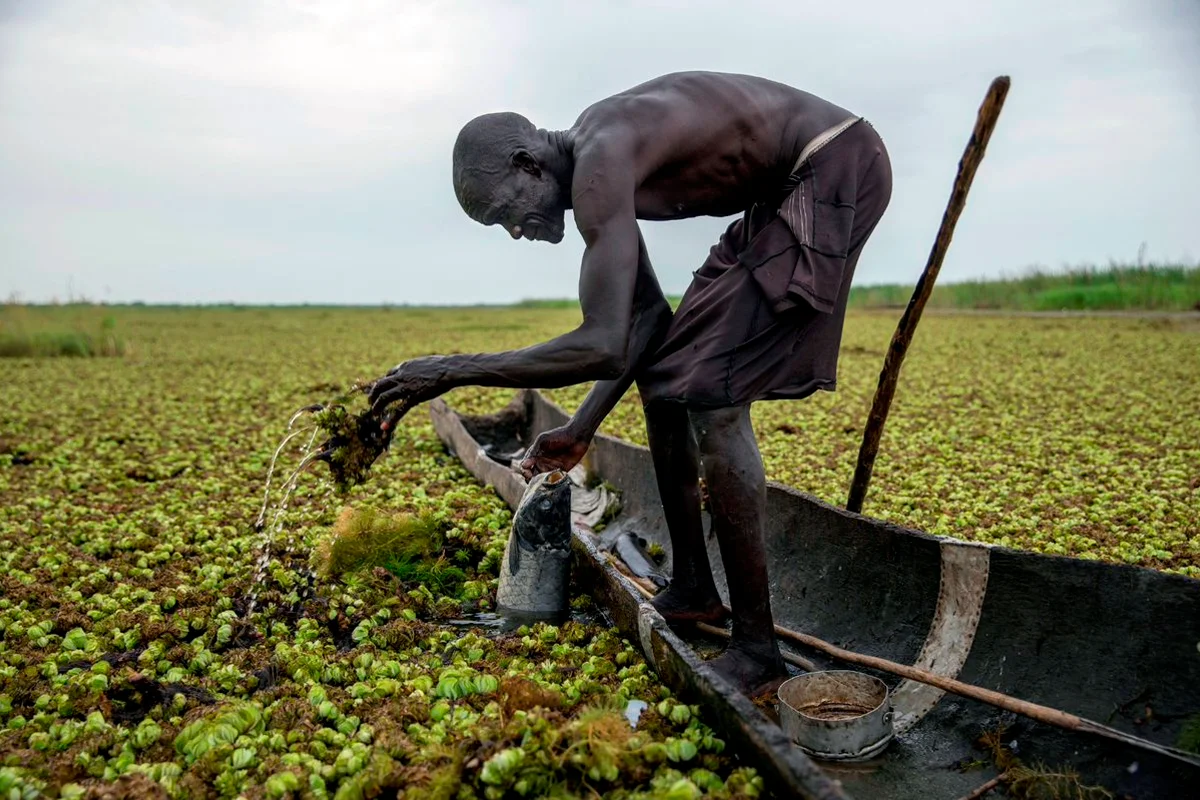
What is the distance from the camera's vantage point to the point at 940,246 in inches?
126

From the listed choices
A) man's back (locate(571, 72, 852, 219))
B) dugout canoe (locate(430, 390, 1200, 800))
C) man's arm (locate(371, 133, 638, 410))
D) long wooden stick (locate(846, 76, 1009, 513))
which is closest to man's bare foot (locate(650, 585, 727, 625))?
dugout canoe (locate(430, 390, 1200, 800))

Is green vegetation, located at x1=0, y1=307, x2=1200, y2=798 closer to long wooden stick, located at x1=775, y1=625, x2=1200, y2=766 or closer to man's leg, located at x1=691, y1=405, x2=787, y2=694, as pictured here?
man's leg, located at x1=691, y1=405, x2=787, y2=694

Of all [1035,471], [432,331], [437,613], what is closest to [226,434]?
[437,613]

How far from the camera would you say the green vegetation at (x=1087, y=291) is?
50.3 feet

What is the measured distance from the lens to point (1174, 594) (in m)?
2.08

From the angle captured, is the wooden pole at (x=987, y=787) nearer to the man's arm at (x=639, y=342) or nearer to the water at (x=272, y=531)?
the man's arm at (x=639, y=342)

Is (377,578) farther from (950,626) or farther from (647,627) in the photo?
(950,626)

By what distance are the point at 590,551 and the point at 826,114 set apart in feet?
5.15

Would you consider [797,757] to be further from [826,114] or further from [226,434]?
[226,434]

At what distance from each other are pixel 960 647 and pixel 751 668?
0.56 m

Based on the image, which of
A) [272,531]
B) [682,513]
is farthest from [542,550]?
[272,531]

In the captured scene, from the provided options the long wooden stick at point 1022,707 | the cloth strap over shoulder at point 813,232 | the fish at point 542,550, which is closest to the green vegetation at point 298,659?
the fish at point 542,550

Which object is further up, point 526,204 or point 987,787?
point 526,204

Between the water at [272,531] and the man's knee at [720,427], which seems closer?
the man's knee at [720,427]
